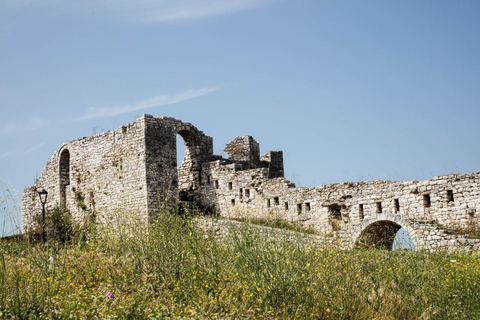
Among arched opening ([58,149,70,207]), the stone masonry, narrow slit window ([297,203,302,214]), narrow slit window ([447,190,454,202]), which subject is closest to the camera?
the stone masonry

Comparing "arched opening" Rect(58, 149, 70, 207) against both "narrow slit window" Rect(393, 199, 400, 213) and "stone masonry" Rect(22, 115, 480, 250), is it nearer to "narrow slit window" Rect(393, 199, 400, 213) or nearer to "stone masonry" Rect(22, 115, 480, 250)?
"stone masonry" Rect(22, 115, 480, 250)

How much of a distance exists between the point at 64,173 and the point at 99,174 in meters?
3.51

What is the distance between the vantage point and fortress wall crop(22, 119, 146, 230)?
838 inches

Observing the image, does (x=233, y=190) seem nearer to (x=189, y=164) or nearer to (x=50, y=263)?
(x=189, y=164)

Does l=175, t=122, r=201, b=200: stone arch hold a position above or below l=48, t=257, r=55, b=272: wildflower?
above

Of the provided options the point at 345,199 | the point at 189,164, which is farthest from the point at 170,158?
the point at 345,199

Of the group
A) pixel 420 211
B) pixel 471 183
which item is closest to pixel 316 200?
pixel 420 211

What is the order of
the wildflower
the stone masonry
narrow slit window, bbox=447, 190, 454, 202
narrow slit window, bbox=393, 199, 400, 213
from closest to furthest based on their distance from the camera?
the wildflower → the stone masonry → narrow slit window, bbox=447, 190, 454, 202 → narrow slit window, bbox=393, 199, 400, 213

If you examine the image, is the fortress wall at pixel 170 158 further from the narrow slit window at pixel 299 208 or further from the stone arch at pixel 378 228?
the stone arch at pixel 378 228

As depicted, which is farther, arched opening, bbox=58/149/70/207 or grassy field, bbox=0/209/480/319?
arched opening, bbox=58/149/70/207

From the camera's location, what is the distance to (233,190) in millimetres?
21984

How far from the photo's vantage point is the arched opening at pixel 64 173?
24.9m

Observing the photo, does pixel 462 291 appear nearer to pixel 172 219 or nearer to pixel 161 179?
pixel 172 219

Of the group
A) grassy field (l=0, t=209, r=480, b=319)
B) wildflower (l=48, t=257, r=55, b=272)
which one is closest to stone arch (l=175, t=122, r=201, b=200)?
grassy field (l=0, t=209, r=480, b=319)
